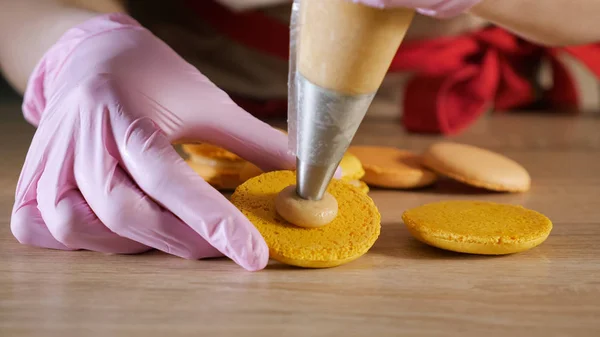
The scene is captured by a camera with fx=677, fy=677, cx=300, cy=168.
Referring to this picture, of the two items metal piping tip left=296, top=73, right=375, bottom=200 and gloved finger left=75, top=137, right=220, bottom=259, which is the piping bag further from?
gloved finger left=75, top=137, right=220, bottom=259

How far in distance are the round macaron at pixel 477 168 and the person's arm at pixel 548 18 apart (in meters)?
0.22

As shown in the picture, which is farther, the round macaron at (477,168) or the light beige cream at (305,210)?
the round macaron at (477,168)

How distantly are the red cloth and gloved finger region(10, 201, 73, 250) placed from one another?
3.04 ft

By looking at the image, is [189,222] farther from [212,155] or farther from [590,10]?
[590,10]

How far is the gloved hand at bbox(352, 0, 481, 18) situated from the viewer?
2.04 feet

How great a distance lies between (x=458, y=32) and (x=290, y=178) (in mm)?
926

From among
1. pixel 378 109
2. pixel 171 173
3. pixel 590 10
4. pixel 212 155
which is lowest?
pixel 378 109

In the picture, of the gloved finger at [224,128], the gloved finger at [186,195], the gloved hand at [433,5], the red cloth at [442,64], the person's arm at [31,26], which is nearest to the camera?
the gloved hand at [433,5]

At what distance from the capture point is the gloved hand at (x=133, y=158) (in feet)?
2.63

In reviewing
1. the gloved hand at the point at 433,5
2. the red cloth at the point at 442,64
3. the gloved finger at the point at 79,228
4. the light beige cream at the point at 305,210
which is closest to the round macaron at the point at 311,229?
the light beige cream at the point at 305,210

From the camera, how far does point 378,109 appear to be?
1.81 m

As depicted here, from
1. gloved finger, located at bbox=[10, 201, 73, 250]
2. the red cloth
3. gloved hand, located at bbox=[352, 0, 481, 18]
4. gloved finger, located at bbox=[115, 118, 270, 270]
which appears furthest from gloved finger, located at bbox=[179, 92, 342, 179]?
the red cloth

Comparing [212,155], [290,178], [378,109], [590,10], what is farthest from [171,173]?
[378,109]

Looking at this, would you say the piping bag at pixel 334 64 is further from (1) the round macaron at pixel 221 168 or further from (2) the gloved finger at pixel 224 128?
(1) the round macaron at pixel 221 168
